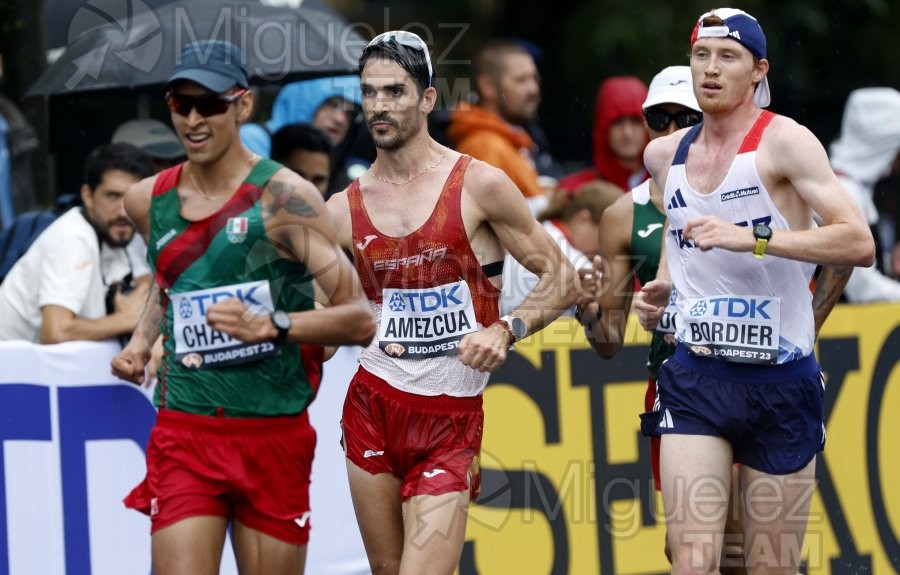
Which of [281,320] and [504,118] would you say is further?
[504,118]

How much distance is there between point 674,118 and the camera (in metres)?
7.46

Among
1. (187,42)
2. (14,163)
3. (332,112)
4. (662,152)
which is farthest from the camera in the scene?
(14,163)

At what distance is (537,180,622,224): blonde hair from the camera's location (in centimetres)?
941

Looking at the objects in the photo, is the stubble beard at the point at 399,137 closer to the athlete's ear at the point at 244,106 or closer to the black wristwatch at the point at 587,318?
the athlete's ear at the point at 244,106

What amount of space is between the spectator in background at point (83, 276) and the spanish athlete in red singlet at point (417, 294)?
174 cm

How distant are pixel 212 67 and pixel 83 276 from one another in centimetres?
200

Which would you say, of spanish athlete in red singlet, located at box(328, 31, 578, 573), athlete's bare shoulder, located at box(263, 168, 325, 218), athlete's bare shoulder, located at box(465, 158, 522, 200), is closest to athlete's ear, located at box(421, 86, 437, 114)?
spanish athlete in red singlet, located at box(328, 31, 578, 573)

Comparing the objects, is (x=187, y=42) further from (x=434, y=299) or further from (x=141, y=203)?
(x=434, y=299)

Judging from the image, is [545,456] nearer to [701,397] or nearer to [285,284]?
[701,397]

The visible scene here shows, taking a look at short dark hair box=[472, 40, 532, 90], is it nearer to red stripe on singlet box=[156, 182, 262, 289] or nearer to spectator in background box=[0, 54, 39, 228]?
spectator in background box=[0, 54, 39, 228]

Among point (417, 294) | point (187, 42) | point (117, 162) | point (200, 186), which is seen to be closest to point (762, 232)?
point (417, 294)

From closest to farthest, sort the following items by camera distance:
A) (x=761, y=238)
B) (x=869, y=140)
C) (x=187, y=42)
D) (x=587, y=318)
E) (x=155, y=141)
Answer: (x=761, y=238) < (x=587, y=318) < (x=155, y=141) < (x=187, y=42) < (x=869, y=140)

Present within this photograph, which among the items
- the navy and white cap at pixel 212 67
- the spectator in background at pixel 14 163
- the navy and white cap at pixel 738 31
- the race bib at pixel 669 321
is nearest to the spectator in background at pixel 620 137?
the race bib at pixel 669 321

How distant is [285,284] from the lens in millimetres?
6129
